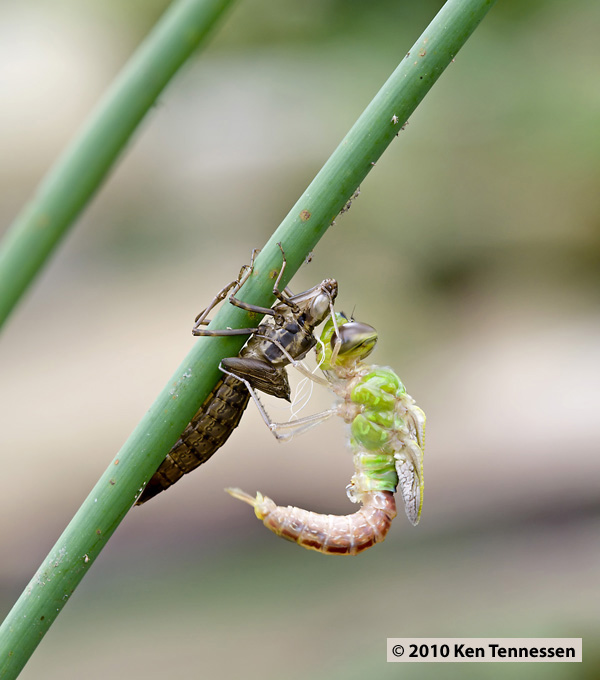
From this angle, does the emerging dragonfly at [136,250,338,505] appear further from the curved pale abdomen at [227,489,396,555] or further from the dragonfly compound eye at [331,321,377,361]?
the curved pale abdomen at [227,489,396,555]

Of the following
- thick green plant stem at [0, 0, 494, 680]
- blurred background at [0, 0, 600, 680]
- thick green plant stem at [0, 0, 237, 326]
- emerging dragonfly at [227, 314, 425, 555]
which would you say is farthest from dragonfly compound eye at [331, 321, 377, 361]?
blurred background at [0, 0, 600, 680]

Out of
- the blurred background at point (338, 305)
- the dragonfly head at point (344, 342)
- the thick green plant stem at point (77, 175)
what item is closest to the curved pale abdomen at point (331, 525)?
the dragonfly head at point (344, 342)

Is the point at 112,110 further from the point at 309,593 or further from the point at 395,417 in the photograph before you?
the point at 309,593

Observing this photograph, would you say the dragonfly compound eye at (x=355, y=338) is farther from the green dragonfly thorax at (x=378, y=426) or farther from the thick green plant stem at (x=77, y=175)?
the thick green plant stem at (x=77, y=175)

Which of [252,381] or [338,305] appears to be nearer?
[252,381]

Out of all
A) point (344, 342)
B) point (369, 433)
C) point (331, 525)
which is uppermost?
point (344, 342)

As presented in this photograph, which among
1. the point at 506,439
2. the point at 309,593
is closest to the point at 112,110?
the point at 309,593

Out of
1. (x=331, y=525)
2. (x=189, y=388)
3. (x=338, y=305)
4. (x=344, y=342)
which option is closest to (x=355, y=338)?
(x=344, y=342)

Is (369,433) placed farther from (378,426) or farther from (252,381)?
(252,381)
